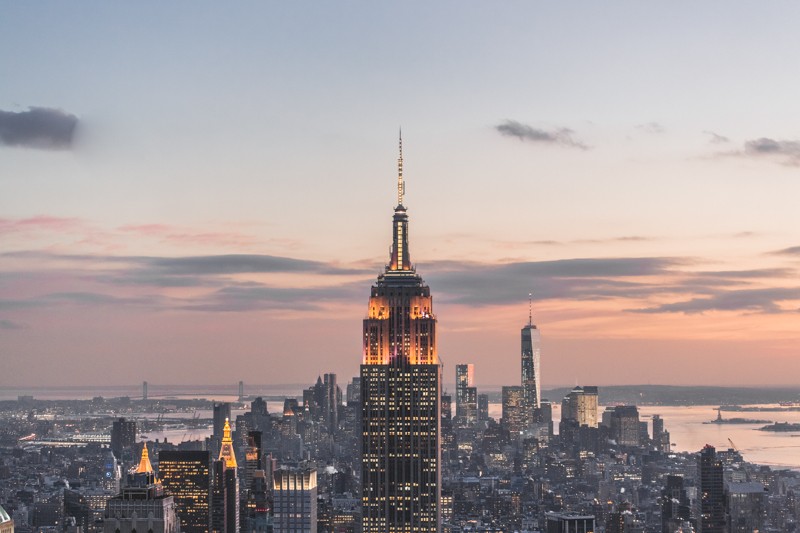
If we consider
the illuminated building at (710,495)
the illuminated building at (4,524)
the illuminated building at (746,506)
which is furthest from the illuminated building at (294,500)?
the illuminated building at (746,506)

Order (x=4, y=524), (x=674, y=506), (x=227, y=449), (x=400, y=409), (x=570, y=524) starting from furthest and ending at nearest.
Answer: (x=227, y=449) < (x=674, y=506) < (x=570, y=524) < (x=400, y=409) < (x=4, y=524)

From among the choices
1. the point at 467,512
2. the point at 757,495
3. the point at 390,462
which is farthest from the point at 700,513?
the point at 390,462

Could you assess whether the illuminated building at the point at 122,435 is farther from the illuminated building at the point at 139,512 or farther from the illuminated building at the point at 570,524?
the illuminated building at the point at 139,512

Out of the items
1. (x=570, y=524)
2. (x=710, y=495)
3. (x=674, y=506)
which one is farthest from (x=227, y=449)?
(x=710, y=495)

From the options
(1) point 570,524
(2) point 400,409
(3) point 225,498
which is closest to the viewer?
(2) point 400,409

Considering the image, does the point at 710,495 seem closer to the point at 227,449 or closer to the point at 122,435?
the point at 227,449

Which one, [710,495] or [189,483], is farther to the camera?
[710,495]

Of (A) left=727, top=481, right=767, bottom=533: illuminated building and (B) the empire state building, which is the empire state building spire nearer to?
(B) the empire state building

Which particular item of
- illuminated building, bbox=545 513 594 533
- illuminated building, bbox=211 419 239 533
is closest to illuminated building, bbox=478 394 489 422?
illuminated building, bbox=211 419 239 533
